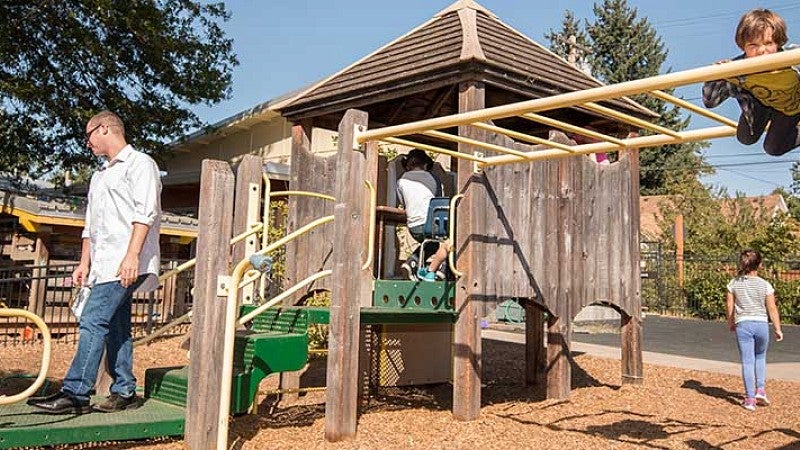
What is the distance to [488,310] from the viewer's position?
21.0 ft

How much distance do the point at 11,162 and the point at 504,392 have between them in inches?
457

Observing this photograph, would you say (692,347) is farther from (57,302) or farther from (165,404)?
(57,302)

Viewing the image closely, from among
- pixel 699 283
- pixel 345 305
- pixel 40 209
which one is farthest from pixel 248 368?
pixel 699 283

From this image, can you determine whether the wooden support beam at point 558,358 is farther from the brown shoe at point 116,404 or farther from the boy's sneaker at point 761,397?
the brown shoe at point 116,404

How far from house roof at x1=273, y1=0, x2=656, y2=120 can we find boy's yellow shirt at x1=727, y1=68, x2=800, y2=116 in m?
3.21

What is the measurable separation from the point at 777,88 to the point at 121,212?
144 inches

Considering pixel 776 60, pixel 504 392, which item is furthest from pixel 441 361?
pixel 776 60

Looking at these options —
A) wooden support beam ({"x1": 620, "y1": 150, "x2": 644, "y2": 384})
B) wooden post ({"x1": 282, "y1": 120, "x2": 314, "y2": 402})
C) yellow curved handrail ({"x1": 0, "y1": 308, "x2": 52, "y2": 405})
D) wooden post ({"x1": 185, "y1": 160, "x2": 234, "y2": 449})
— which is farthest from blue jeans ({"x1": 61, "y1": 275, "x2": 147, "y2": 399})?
wooden support beam ({"x1": 620, "y1": 150, "x2": 644, "y2": 384})

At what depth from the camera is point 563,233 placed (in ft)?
23.9

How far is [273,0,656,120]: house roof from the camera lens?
21.8 ft

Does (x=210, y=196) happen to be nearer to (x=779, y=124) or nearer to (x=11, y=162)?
(x=779, y=124)

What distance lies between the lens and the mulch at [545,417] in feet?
17.8

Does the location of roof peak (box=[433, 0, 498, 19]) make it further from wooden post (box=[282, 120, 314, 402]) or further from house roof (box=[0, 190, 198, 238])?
house roof (box=[0, 190, 198, 238])

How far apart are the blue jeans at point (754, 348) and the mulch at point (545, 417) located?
34 cm
